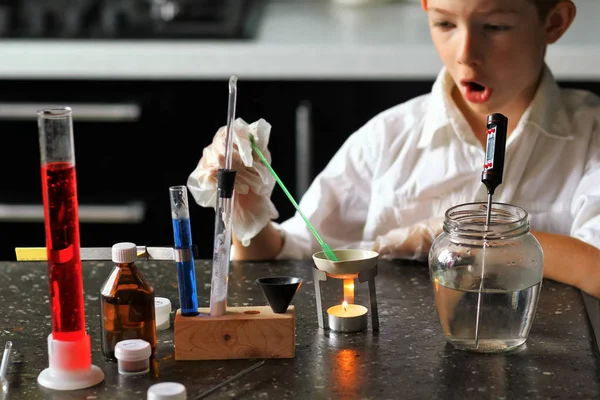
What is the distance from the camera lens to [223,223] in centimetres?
109

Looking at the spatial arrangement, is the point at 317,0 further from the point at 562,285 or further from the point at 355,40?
the point at 562,285

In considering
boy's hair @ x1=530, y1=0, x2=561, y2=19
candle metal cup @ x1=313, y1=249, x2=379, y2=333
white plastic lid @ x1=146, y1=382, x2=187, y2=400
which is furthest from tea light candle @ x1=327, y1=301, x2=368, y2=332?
boy's hair @ x1=530, y1=0, x2=561, y2=19

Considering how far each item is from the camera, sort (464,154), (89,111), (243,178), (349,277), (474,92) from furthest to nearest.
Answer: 1. (89,111)
2. (464,154)
3. (474,92)
4. (243,178)
5. (349,277)

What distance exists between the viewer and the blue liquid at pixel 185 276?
1095 mm

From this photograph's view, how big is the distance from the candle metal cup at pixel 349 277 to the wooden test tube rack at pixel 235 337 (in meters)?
0.09

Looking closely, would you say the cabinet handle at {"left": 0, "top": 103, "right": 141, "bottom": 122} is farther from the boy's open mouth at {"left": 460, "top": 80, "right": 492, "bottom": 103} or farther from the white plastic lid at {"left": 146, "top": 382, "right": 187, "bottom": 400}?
the white plastic lid at {"left": 146, "top": 382, "right": 187, "bottom": 400}

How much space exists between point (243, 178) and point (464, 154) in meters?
0.54

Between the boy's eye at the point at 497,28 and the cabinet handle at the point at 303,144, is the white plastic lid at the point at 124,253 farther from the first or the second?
the cabinet handle at the point at 303,144

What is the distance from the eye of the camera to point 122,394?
1.00 m

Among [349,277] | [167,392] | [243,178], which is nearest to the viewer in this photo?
[167,392]

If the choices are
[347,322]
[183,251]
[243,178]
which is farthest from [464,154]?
[183,251]

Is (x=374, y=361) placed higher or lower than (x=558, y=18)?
lower

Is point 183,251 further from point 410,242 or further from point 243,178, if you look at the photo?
point 410,242

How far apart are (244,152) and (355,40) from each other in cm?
130
